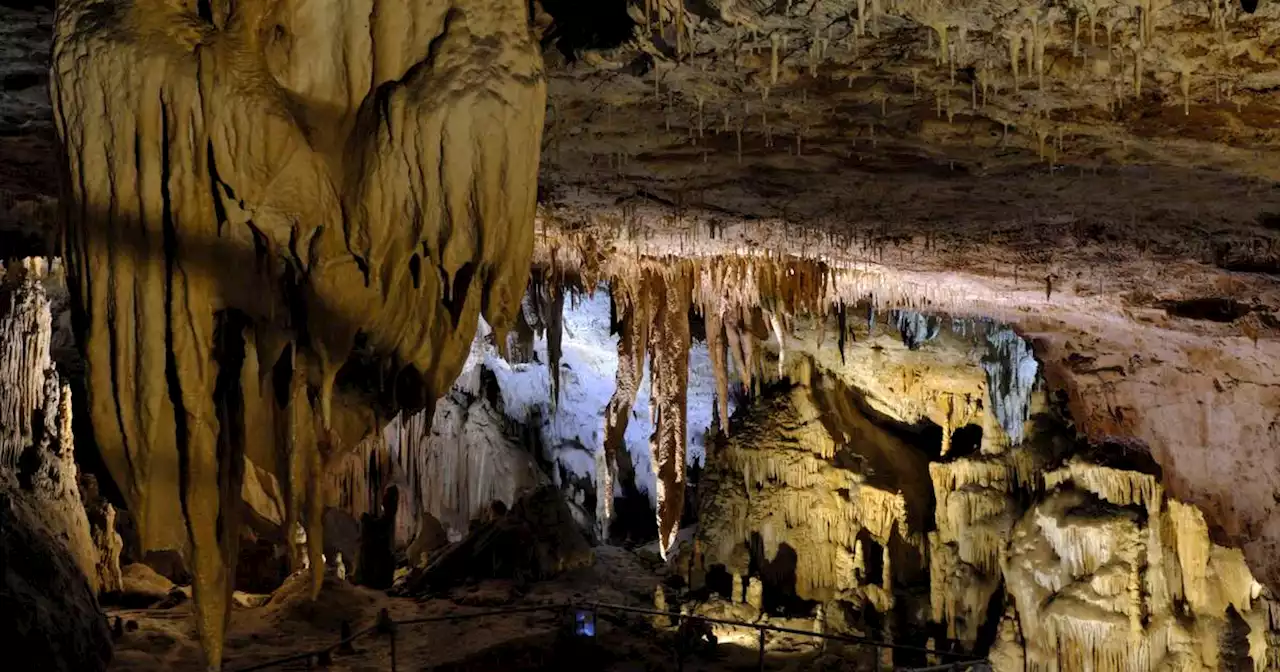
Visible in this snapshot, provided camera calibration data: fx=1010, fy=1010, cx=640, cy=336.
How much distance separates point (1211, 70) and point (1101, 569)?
6561mm

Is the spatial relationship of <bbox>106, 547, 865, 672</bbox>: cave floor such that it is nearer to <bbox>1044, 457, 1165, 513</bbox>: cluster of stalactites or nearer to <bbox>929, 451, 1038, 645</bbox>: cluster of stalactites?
<bbox>929, 451, 1038, 645</bbox>: cluster of stalactites

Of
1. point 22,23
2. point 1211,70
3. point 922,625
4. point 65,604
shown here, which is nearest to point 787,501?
point 922,625

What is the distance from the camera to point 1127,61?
330 cm

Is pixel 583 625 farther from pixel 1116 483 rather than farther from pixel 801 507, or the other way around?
pixel 1116 483

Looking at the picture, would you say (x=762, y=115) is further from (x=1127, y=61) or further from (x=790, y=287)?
(x=790, y=287)

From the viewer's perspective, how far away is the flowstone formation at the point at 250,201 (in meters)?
2.76

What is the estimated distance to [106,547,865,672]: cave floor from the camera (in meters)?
8.55

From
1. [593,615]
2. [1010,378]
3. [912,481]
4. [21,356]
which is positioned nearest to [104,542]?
[21,356]

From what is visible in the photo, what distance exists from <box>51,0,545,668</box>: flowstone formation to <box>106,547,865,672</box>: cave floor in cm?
542

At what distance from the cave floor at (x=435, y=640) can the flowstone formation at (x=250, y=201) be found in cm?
542

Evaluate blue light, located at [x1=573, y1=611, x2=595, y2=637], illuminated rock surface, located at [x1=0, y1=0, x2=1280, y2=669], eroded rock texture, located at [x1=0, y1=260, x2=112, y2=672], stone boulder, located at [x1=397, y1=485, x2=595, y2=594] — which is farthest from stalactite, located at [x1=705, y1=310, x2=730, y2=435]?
eroded rock texture, located at [x1=0, y1=260, x2=112, y2=672]

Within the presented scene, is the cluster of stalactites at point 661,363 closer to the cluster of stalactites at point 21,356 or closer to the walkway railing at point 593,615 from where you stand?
the walkway railing at point 593,615

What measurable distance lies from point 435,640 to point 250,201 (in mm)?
7803

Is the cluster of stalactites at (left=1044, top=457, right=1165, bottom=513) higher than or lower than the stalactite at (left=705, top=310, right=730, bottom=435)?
lower
